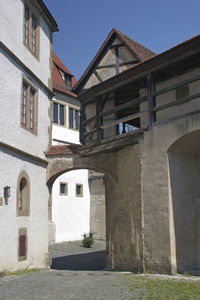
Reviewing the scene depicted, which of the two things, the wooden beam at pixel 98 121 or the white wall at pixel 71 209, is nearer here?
the wooden beam at pixel 98 121

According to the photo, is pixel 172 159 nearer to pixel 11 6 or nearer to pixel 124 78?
pixel 124 78

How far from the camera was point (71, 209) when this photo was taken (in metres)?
24.5

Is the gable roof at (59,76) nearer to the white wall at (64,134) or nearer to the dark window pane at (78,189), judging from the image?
the white wall at (64,134)

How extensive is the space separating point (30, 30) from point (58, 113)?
37.7ft

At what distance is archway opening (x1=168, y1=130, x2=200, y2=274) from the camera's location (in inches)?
384

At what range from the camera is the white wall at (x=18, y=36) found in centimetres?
1094

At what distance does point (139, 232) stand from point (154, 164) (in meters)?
1.92

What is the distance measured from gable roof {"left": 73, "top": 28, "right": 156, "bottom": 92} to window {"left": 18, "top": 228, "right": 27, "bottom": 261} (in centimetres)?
760

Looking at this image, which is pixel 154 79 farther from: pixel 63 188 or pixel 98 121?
pixel 63 188

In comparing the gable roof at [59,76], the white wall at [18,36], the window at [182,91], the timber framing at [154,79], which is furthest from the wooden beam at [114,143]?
the gable roof at [59,76]

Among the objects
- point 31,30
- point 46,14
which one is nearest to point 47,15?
point 46,14

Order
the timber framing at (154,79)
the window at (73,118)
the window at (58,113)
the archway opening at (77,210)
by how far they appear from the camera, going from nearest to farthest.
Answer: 1. the timber framing at (154,79)
2. the archway opening at (77,210)
3. the window at (58,113)
4. the window at (73,118)

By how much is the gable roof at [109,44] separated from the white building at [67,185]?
23.5 ft

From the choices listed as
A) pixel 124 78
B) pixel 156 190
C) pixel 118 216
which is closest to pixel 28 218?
pixel 118 216
